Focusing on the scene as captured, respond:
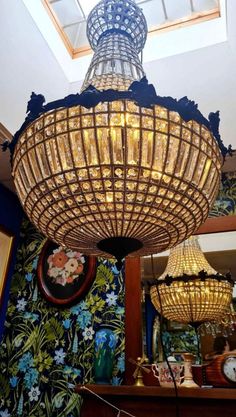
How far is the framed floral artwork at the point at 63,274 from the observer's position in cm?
223

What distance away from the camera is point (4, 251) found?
8.30ft

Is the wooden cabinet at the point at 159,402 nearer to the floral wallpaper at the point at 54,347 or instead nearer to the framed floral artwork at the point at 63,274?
the floral wallpaper at the point at 54,347

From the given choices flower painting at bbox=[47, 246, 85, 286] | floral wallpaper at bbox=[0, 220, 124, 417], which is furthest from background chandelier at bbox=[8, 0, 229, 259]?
flower painting at bbox=[47, 246, 85, 286]

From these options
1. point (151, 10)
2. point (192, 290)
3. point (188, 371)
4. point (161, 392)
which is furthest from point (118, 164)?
point (151, 10)

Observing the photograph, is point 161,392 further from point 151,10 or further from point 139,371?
point 151,10

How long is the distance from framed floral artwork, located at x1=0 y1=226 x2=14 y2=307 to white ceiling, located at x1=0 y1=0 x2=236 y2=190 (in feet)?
1.74

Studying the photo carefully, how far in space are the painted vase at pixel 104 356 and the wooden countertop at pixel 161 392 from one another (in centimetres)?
22

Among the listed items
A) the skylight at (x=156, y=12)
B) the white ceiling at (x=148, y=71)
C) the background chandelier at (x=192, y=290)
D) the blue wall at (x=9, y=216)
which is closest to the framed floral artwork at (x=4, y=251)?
the blue wall at (x=9, y=216)

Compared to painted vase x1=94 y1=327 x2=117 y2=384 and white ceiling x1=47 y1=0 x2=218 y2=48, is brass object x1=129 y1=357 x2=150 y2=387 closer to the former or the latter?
painted vase x1=94 y1=327 x2=117 y2=384

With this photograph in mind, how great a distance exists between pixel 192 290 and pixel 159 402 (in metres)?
0.52

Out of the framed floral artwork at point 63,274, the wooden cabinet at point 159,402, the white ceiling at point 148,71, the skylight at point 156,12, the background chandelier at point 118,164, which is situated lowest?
the wooden cabinet at point 159,402

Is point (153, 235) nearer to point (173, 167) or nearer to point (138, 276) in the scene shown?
point (173, 167)

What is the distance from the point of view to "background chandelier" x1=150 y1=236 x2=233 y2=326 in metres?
1.51

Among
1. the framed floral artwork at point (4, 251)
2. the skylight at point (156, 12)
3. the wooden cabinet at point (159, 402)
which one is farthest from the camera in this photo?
the framed floral artwork at point (4, 251)
